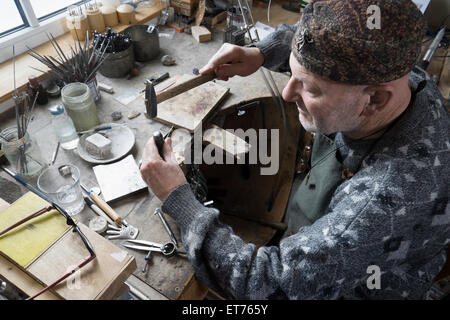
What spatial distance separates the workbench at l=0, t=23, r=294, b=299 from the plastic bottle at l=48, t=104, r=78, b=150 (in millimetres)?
33

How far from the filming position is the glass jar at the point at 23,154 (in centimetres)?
106

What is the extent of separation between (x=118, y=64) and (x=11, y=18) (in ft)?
2.00

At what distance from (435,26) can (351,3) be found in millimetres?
1767

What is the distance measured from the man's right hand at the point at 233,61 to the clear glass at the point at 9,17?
1.03m

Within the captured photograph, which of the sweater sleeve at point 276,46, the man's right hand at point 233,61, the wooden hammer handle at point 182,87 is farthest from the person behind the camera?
the sweater sleeve at point 276,46

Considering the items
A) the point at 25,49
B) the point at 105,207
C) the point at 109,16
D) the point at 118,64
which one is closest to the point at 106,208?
the point at 105,207

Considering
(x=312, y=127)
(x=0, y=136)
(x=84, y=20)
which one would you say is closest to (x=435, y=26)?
(x=312, y=127)

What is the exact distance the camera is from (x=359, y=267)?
0.80 m

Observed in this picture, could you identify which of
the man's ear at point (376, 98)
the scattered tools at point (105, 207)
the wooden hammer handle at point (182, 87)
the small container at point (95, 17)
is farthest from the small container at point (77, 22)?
the man's ear at point (376, 98)

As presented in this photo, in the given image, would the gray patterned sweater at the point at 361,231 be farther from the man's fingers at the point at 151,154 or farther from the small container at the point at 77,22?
the small container at the point at 77,22

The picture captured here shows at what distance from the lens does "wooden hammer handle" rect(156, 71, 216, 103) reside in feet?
3.85

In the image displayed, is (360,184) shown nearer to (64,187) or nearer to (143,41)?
(64,187)

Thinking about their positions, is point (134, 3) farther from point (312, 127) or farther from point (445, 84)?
point (445, 84)

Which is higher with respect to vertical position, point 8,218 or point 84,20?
point 84,20
